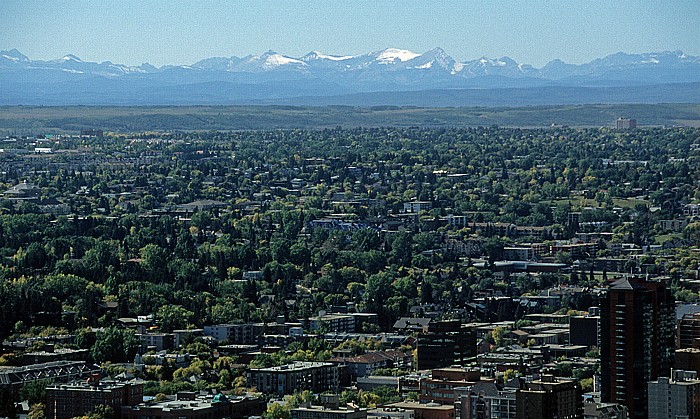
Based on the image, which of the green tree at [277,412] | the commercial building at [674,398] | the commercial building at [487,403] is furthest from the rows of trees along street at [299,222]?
the commercial building at [674,398]

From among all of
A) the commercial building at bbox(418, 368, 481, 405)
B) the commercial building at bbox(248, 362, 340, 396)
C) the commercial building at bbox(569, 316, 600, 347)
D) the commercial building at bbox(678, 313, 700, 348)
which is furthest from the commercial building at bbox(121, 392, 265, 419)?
the commercial building at bbox(569, 316, 600, 347)

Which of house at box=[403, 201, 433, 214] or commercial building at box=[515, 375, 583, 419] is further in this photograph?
house at box=[403, 201, 433, 214]

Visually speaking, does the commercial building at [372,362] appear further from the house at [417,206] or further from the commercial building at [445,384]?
the house at [417,206]

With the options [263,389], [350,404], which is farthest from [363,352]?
[350,404]

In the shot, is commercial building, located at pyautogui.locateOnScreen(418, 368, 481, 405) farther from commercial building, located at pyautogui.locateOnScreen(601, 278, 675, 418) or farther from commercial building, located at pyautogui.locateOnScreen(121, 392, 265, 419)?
commercial building, located at pyautogui.locateOnScreen(121, 392, 265, 419)

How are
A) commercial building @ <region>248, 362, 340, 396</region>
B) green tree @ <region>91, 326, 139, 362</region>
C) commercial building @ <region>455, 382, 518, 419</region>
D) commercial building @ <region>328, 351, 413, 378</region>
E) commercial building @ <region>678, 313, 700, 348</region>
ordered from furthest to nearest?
green tree @ <region>91, 326, 139, 362</region> < commercial building @ <region>328, 351, 413, 378</region> < commercial building @ <region>248, 362, 340, 396</region> < commercial building @ <region>678, 313, 700, 348</region> < commercial building @ <region>455, 382, 518, 419</region>

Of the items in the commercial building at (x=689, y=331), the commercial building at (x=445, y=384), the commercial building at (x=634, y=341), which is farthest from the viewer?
the commercial building at (x=689, y=331)
